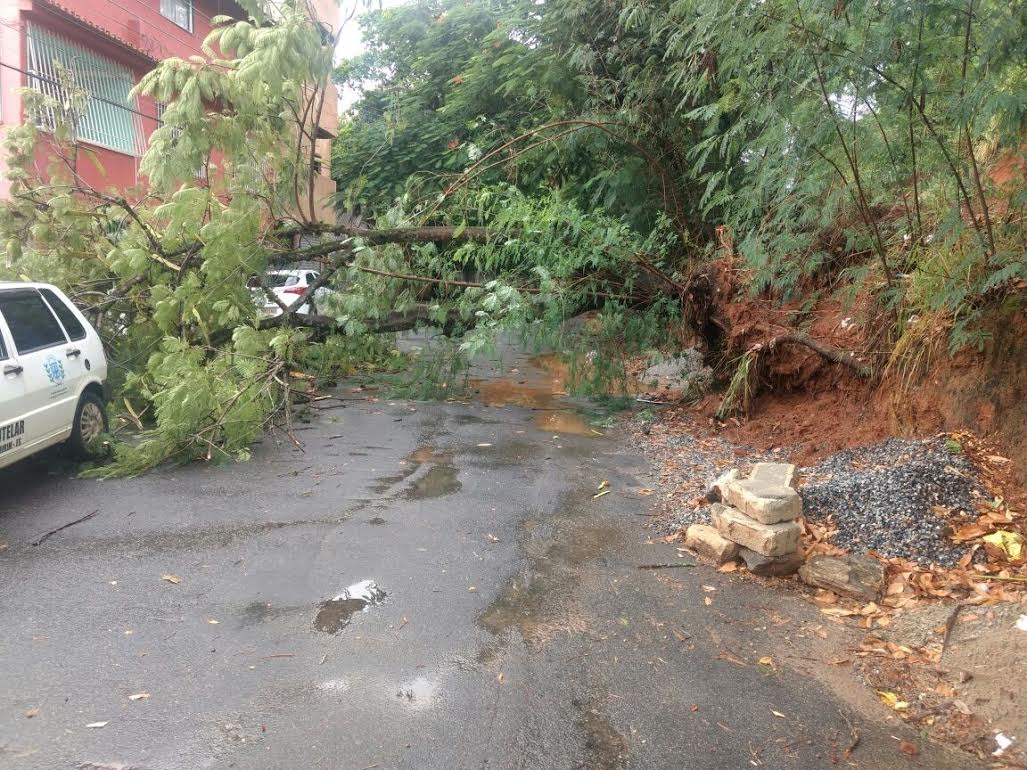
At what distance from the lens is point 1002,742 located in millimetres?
3324

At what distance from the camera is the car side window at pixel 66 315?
7160 mm

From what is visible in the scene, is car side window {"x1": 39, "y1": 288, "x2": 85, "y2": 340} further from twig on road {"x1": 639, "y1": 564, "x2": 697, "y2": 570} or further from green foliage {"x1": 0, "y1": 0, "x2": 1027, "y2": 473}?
twig on road {"x1": 639, "y1": 564, "x2": 697, "y2": 570}

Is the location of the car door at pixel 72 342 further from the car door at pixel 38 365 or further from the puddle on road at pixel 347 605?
the puddle on road at pixel 347 605

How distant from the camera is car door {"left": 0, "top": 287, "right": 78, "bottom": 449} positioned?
6191 millimetres

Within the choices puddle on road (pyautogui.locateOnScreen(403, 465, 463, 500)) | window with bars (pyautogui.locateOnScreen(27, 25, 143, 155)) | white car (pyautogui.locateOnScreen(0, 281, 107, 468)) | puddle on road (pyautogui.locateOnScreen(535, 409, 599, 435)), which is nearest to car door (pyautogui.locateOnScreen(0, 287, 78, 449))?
white car (pyautogui.locateOnScreen(0, 281, 107, 468))

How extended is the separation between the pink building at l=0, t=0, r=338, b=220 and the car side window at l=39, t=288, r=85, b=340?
440cm

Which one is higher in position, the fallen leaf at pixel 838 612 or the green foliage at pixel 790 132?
the green foliage at pixel 790 132

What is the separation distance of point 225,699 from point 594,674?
176 centimetres

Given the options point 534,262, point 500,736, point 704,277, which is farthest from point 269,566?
point 704,277

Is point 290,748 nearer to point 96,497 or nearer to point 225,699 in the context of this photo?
point 225,699

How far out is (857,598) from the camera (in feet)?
15.4

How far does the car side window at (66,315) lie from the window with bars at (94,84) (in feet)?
24.6

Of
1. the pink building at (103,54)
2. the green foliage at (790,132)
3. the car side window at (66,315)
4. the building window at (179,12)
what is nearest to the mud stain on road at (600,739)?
the green foliage at (790,132)

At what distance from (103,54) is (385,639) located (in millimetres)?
16445
